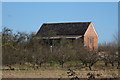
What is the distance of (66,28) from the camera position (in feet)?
135

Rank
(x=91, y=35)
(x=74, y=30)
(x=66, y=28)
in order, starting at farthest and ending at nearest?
(x=91, y=35), (x=66, y=28), (x=74, y=30)

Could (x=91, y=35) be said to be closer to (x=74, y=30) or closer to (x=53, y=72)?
(x=74, y=30)

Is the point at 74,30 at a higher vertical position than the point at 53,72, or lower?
higher

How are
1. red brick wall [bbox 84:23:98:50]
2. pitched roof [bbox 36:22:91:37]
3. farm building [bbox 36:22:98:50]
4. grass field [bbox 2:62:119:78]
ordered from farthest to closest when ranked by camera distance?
1. red brick wall [bbox 84:23:98:50]
2. pitched roof [bbox 36:22:91:37]
3. farm building [bbox 36:22:98:50]
4. grass field [bbox 2:62:119:78]

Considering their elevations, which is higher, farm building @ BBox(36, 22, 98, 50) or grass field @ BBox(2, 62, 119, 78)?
farm building @ BBox(36, 22, 98, 50)

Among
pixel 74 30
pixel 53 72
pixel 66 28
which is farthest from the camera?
pixel 66 28

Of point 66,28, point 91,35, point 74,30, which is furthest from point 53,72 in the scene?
point 91,35

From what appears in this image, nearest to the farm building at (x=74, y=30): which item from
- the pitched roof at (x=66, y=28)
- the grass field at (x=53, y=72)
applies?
the pitched roof at (x=66, y=28)

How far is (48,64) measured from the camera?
64.8 feet

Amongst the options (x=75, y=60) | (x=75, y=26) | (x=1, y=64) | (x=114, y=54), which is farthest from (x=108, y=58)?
(x=75, y=26)

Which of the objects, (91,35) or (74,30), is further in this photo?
(91,35)

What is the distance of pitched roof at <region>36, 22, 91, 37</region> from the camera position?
40031 mm

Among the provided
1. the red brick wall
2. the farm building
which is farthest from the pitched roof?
the red brick wall

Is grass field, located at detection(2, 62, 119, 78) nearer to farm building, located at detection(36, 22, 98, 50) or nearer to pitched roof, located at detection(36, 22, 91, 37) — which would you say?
farm building, located at detection(36, 22, 98, 50)
